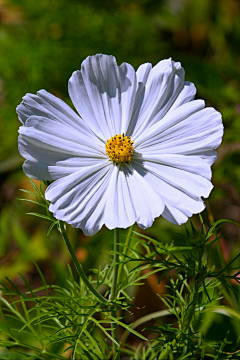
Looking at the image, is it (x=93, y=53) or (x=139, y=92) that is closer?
(x=139, y=92)

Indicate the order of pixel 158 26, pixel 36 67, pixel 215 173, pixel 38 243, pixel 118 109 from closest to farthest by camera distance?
pixel 118 109 < pixel 38 243 < pixel 215 173 < pixel 36 67 < pixel 158 26

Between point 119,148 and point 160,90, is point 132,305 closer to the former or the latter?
point 119,148

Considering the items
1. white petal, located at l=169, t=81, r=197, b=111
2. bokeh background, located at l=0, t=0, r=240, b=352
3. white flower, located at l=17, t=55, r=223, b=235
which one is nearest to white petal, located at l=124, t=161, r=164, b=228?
white flower, located at l=17, t=55, r=223, b=235

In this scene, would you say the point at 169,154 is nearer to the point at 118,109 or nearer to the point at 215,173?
the point at 118,109

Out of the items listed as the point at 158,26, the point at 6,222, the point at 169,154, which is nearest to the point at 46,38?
the point at 158,26

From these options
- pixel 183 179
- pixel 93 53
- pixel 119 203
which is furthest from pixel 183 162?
pixel 93 53

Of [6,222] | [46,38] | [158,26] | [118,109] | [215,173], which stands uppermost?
[158,26]
